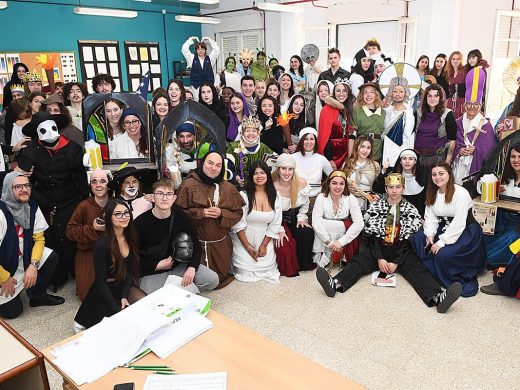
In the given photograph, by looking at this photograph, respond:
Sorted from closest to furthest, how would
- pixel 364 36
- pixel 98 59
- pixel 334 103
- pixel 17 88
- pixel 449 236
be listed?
pixel 449 236
pixel 334 103
pixel 17 88
pixel 364 36
pixel 98 59

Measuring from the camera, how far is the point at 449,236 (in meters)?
3.84

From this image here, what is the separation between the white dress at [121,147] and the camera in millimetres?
4164

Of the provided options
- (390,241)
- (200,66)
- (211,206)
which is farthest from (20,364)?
(200,66)

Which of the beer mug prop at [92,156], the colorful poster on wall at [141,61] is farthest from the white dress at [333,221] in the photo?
the colorful poster on wall at [141,61]

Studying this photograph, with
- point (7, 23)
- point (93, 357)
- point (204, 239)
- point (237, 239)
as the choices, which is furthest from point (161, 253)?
point (7, 23)

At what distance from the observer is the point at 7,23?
9.27 m

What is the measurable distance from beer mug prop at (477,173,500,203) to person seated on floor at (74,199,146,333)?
3074 millimetres

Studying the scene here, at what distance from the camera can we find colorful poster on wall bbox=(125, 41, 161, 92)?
11516mm

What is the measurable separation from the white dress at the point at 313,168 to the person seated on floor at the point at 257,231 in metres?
0.57

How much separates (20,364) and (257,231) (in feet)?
8.12

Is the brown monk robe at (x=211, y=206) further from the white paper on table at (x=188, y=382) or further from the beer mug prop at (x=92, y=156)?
the white paper on table at (x=188, y=382)

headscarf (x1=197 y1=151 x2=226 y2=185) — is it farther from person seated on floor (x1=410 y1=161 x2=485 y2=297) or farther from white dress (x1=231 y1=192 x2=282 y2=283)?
person seated on floor (x1=410 y1=161 x2=485 y2=297)

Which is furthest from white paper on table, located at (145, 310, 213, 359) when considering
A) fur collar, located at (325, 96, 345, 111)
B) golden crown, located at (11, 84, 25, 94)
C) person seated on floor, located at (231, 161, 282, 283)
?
golden crown, located at (11, 84, 25, 94)

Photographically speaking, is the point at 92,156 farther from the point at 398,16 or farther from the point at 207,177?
the point at 398,16
